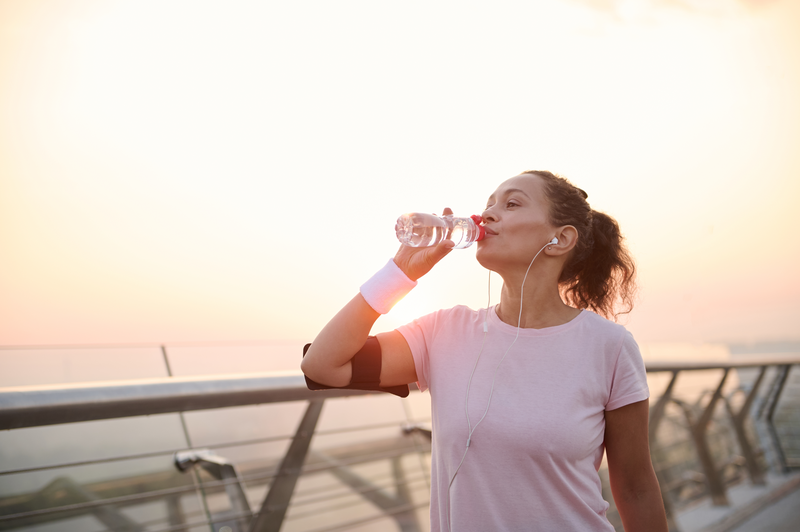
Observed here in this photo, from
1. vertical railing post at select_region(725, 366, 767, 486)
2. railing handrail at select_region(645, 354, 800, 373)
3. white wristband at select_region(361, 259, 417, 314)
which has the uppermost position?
white wristband at select_region(361, 259, 417, 314)

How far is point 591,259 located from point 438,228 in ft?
1.65

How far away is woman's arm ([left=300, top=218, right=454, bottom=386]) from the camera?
1.15 metres

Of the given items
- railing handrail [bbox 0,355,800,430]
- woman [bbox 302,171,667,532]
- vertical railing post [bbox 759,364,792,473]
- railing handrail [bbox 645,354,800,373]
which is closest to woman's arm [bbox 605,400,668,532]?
woman [bbox 302,171,667,532]

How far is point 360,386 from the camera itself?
1215mm

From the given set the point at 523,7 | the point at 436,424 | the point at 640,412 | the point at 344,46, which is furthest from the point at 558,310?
the point at 344,46

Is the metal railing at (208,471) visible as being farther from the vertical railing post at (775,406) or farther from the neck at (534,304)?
the vertical railing post at (775,406)

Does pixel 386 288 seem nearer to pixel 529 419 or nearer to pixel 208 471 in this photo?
pixel 529 419

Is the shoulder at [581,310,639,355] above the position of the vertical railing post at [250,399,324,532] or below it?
above

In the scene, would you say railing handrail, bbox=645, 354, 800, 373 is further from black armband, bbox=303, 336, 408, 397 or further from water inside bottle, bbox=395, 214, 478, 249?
black armband, bbox=303, 336, 408, 397

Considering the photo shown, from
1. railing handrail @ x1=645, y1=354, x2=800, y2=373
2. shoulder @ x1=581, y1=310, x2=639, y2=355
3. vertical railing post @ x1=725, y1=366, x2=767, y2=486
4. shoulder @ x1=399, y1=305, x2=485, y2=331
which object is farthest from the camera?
vertical railing post @ x1=725, y1=366, x2=767, y2=486

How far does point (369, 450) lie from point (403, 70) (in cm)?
375

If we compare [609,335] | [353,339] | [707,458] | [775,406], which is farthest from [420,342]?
[775,406]

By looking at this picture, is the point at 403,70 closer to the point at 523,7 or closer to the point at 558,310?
the point at 523,7

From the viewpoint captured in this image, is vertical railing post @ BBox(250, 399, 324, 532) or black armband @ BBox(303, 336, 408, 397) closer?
black armband @ BBox(303, 336, 408, 397)
